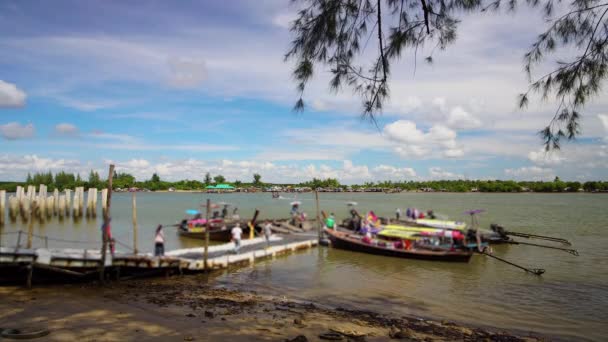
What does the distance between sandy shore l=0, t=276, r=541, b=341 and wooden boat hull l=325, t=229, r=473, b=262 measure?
9.81m

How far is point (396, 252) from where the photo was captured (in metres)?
20.7

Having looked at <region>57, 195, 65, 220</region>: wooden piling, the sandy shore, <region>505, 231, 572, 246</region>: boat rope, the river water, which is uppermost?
<region>57, 195, 65, 220</region>: wooden piling

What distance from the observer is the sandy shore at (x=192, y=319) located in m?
7.99

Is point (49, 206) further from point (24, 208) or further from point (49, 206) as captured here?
point (24, 208)

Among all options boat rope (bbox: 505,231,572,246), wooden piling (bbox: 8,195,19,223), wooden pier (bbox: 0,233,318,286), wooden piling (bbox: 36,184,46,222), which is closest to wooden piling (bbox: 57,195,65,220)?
wooden piling (bbox: 36,184,46,222)

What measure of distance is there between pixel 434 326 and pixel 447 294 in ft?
16.3

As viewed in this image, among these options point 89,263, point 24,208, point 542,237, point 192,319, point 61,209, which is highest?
point 24,208

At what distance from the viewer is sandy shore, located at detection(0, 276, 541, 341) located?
7.99 meters

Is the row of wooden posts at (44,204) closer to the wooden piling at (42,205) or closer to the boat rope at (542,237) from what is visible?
the wooden piling at (42,205)

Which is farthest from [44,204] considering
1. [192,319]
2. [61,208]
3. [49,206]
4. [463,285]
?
[463,285]

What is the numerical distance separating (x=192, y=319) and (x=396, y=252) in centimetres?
1384

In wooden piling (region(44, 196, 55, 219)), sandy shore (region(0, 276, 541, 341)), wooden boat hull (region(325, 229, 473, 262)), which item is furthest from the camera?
wooden piling (region(44, 196, 55, 219))

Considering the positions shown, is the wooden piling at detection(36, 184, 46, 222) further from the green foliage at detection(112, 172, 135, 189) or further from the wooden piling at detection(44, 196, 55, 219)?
the green foliage at detection(112, 172, 135, 189)

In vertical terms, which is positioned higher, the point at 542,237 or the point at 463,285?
the point at 542,237
